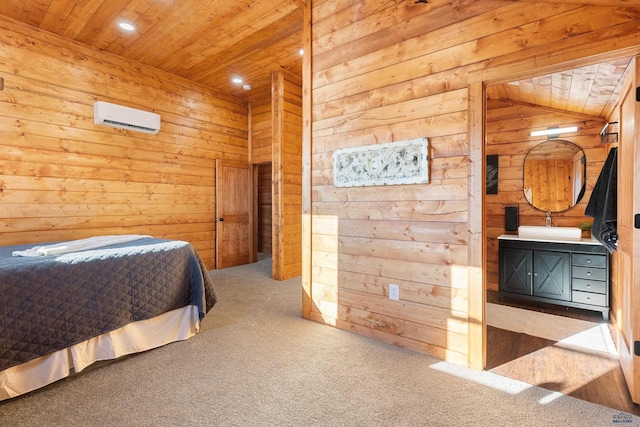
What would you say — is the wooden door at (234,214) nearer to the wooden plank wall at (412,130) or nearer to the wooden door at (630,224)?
the wooden plank wall at (412,130)

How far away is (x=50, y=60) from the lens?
11.9 feet

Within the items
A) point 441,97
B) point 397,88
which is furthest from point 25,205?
point 441,97

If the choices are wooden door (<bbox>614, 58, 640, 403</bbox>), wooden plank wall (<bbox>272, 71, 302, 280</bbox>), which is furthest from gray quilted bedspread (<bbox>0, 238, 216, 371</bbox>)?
wooden door (<bbox>614, 58, 640, 403</bbox>)

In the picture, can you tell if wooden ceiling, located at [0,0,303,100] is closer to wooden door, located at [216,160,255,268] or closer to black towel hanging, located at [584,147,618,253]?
wooden door, located at [216,160,255,268]

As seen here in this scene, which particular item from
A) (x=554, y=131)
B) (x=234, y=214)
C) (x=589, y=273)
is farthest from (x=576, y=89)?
(x=234, y=214)

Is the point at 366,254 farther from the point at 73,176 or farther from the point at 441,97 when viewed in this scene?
the point at 73,176

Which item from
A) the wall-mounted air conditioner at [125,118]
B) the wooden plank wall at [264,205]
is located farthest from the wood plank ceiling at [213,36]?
the wooden plank wall at [264,205]

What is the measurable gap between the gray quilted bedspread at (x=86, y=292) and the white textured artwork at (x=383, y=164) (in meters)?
1.52

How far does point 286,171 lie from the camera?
4.90 metres

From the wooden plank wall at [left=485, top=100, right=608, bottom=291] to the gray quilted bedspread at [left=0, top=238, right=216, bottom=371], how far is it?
356 centimetres

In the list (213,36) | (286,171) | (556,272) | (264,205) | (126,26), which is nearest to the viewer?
(556,272)

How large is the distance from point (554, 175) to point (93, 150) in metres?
5.61

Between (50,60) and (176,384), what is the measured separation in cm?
388

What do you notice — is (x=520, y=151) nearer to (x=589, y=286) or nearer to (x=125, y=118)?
(x=589, y=286)
